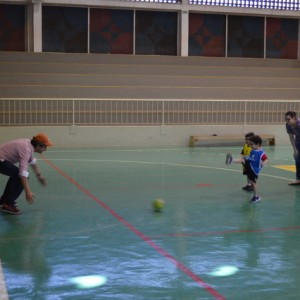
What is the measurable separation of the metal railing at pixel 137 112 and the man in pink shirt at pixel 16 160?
415 inches

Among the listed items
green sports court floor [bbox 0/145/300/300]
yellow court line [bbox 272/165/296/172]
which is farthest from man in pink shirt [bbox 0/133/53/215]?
yellow court line [bbox 272/165/296/172]

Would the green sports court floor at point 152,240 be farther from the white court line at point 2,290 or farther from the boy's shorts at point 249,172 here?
the boy's shorts at point 249,172

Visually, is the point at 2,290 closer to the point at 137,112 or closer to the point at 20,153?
the point at 20,153

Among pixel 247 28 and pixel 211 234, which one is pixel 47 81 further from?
pixel 211 234

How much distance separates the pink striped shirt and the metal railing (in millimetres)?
10592

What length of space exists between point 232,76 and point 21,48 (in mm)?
10072

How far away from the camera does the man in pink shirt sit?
6887mm

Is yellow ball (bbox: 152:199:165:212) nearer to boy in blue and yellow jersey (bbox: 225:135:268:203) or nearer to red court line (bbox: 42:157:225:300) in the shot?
red court line (bbox: 42:157:225:300)

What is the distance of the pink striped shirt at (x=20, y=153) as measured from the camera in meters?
6.77

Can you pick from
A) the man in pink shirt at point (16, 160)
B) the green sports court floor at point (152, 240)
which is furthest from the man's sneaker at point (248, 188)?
the man in pink shirt at point (16, 160)

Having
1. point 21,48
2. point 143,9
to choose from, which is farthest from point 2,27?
point 143,9

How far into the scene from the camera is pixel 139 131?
1855 centimetres

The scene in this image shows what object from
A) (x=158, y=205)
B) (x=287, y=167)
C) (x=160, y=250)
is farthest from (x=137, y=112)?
(x=160, y=250)

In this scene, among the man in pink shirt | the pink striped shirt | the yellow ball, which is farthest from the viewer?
the yellow ball
